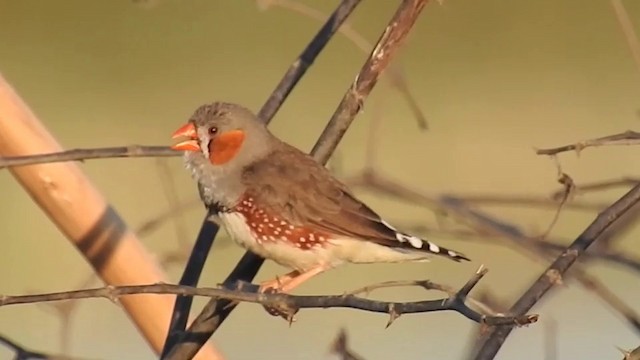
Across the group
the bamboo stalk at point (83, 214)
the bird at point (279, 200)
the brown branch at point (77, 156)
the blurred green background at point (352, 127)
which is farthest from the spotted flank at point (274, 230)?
the blurred green background at point (352, 127)

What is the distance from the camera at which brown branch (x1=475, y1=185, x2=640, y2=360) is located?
1.00 meters

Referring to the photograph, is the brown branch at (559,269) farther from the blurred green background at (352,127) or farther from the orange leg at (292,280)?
the blurred green background at (352,127)


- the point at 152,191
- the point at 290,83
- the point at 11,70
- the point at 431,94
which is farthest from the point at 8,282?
the point at 290,83

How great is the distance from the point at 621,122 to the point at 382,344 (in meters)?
0.76

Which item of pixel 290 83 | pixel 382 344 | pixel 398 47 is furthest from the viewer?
pixel 382 344

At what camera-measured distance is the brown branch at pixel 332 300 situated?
0.82 m

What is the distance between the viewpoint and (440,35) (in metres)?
2.89

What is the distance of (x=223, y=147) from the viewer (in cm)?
133

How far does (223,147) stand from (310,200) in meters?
0.12

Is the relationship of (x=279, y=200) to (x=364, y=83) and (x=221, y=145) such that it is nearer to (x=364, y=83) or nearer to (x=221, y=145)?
(x=221, y=145)

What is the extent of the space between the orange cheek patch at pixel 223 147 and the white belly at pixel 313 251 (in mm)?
69

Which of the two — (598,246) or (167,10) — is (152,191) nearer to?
(167,10)

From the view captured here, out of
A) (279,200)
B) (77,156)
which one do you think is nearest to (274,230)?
(279,200)

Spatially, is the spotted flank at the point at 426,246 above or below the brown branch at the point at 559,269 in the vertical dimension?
above
